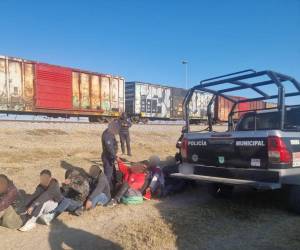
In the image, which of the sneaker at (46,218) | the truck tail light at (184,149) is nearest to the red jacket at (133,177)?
the truck tail light at (184,149)

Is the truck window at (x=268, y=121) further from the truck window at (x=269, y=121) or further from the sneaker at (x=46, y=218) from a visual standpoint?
the sneaker at (x=46, y=218)

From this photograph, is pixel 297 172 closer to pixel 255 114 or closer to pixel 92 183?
pixel 255 114

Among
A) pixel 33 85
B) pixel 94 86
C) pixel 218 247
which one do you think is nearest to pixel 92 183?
pixel 218 247

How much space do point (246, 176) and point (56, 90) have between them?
1844 cm

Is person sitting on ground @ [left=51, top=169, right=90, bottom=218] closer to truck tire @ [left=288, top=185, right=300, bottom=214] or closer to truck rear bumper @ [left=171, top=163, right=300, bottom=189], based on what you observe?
truck rear bumper @ [left=171, top=163, right=300, bottom=189]

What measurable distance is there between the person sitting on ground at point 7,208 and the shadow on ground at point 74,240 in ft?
1.78

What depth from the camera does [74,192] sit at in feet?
21.5

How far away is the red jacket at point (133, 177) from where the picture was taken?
7164mm

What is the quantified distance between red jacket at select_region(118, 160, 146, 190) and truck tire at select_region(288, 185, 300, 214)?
2740 millimetres

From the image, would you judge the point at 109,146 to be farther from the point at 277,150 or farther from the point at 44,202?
the point at 277,150

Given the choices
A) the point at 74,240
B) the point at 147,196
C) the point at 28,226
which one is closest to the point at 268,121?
the point at 147,196

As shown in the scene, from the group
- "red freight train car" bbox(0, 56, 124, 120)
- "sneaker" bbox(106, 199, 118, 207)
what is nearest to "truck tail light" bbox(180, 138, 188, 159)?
"sneaker" bbox(106, 199, 118, 207)

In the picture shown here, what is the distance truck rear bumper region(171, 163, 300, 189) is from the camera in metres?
5.39

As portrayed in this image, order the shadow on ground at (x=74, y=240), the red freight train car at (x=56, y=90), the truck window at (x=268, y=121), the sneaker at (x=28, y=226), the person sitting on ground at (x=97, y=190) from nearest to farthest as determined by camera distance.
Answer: the shadow on ground at (x=74, y=240) < the sneaker at (x=28, y=226) < the person sitting on ground at (x=97, y=190) < the truck window at (x=268, y=121) < the red freight train car at (x=56, y=90)
